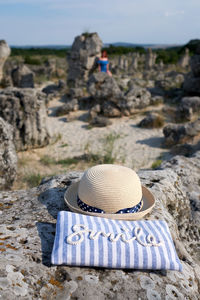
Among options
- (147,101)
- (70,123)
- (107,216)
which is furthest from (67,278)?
(147,101)

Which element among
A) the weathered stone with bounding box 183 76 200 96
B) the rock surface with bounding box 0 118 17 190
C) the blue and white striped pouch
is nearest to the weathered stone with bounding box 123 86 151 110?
the weathered stone with bounding box 183 76 200 96

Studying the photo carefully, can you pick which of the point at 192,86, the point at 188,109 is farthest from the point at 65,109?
the point at 192,86

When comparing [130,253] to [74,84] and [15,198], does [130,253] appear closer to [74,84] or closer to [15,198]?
[15,198]

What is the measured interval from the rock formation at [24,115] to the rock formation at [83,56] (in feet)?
27.6

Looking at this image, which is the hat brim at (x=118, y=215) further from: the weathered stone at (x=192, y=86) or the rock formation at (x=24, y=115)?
the weathered stone at (x=192, y=86)

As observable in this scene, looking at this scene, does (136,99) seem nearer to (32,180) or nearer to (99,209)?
(32,180)

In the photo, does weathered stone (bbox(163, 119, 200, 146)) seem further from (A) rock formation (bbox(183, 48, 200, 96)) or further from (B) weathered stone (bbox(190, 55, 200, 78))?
(B) weathered stone (bbox(190, 55, 200, 78))

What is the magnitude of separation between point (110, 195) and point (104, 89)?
979cm

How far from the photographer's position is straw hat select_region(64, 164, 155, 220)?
178 centimetres

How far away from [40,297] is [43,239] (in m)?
0.40

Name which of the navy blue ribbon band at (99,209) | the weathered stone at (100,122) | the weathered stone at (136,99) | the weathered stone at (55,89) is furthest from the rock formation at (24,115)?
the weathered stone at (55,89)

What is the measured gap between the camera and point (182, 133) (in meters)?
7.77

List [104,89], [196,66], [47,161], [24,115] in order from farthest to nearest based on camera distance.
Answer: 1. [196,66]
2. [104,89]
3. [24,115]
4. [47,161]

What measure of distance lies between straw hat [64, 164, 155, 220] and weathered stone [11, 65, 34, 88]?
49.5ft
